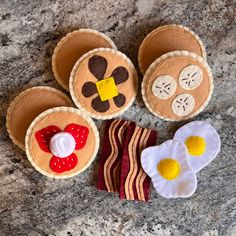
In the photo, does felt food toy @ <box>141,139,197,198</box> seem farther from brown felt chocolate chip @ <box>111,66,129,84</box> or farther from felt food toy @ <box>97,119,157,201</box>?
brown felt chocolate chip @ <box>111,66,129,84</box>

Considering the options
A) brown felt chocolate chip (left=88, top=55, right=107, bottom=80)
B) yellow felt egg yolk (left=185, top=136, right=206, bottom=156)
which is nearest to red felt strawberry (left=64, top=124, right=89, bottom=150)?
brown felt chocolate chip (left=88, top=55, right=107, bottom=80)

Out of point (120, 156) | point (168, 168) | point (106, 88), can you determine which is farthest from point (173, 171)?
point (106, 88)

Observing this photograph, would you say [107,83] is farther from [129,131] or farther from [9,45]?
[9,45]

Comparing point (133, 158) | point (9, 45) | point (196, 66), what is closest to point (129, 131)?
point (133, 158)

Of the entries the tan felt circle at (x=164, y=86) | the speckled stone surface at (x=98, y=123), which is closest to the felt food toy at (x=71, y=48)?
the speckled stone surface at (x=98, y=123)

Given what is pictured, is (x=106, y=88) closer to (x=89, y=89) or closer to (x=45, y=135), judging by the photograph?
(x=89, y=89)

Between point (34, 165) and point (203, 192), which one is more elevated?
point (34, 165)
